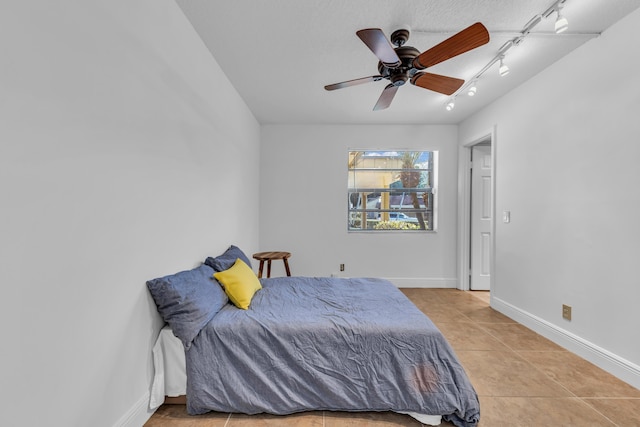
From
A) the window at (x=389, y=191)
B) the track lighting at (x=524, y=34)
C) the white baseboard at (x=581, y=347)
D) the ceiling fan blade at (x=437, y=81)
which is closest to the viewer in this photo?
the track lighting at (x=524, y=34)

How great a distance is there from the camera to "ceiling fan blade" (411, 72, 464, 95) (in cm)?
195

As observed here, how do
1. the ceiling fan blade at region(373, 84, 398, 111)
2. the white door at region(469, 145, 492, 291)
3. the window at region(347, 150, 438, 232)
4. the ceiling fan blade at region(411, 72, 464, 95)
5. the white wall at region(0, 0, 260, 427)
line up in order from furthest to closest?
the window at region(347, 150, 438, 232) → the white door at region(469, 145, 492, 291) → the ceiling fan blade at region(373, 84, 398, 111) → the ceiling fan blade at region(411, 72, 464, 95) → the white wall at region(0, 0, 260, 427)

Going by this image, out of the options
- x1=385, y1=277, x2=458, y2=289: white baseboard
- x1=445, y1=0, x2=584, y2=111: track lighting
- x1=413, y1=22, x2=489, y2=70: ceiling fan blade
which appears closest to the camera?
x1=413, y1=22, x2=489, y2=70: ceiling fan blade

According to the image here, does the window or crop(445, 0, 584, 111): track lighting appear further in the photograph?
the window

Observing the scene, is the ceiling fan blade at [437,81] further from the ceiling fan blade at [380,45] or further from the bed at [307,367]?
the bed at [307,367]

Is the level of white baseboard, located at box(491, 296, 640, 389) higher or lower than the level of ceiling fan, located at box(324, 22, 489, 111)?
lower

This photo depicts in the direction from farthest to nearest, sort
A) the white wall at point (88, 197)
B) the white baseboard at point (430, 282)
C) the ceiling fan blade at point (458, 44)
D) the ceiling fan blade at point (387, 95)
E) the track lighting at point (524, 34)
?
the white baseboard at point (430, 282) → the ceiling fan blade at point (387, 95) → the track lighting at point (524, 34) → the ceiling fan blade at point (458, 44) → the white wall at point (88, 197)

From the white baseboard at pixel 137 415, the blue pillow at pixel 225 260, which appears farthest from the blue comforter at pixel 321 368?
the blue pillow at pixel 225 260

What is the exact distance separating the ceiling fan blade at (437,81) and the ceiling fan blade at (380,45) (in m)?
0.26

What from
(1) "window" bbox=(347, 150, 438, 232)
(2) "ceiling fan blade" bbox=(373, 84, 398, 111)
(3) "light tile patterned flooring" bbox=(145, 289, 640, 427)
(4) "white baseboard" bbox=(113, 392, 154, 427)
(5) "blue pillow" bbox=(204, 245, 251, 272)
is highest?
(2) "ceiling fan blade" bbox=(373, 84, 398, 111)

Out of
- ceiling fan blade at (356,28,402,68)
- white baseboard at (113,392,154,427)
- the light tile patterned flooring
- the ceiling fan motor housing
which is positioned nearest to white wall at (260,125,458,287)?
the light tile patterned flooring

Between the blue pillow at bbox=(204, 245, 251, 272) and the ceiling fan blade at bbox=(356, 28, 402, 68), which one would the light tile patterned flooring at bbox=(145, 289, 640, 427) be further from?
the ceiling fan blade at bbox=(356, 28, 402, 68)

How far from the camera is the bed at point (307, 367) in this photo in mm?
1501

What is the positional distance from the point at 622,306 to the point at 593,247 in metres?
0.45
